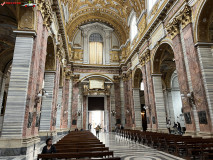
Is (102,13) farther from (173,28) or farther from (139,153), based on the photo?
(139,153)

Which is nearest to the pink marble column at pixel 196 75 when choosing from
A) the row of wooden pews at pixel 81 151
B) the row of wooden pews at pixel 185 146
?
the row of wooden pews at pixel 185 146

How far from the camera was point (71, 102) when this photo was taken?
2034 cm

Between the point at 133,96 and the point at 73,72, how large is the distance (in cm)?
918

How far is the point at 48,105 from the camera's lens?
10.9m

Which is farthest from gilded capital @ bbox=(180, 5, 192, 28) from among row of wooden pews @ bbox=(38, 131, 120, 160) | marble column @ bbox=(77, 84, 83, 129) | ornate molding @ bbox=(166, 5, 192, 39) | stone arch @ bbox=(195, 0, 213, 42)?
marble column @ bbox=(77, 84, 83, 129)

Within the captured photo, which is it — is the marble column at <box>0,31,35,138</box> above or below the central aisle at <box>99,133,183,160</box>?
above

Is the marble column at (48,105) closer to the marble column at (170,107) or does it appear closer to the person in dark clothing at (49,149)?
Result: the person in dark clothing at (49,149)

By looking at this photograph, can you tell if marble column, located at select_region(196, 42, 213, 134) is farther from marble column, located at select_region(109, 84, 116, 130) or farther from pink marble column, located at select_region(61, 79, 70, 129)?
marble column, located at select_region(109, 84, 116, 130)

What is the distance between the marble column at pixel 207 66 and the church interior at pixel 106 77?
0.05 m

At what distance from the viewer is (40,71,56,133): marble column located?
10508 mm

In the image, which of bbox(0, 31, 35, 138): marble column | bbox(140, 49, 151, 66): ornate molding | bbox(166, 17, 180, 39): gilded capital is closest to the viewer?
bbox(0, 31, 35, 138): marble column

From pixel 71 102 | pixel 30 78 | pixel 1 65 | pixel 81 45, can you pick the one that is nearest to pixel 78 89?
pixel 71 102

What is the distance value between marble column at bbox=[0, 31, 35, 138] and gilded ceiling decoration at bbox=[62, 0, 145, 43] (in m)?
13.2

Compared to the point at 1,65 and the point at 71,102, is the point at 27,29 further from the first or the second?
the point at 71,102
